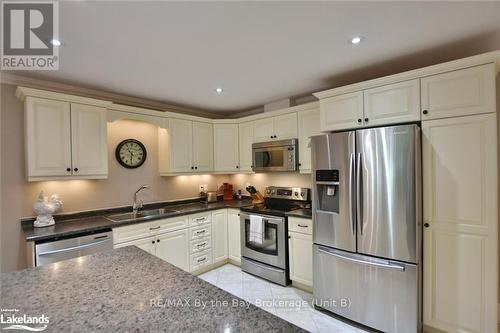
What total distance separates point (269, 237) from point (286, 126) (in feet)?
5.05

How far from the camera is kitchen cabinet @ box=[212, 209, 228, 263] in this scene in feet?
11.5

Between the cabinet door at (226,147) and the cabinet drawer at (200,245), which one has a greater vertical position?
the cabinet door at (226,147)

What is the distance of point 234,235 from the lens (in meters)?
3.55

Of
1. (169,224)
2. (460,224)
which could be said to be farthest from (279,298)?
(460,224)

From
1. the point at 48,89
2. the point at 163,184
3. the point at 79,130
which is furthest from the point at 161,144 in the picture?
the point at 48,89

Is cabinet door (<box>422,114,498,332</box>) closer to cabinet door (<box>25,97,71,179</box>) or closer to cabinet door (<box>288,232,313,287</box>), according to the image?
cabinet door (<box>288,232,313,287</box>)

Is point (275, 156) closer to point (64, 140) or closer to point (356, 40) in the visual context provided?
point (356, 40)

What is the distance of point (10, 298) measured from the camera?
1.04m

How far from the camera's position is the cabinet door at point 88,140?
2.52 meters

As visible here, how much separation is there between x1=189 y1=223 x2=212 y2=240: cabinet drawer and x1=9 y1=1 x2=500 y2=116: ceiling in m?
1.92

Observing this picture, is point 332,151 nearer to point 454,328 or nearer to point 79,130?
point 454,328

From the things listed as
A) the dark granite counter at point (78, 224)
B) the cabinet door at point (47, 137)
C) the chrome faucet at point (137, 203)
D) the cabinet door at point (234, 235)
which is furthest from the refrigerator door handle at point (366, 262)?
the cabinet door at point (47, 137)

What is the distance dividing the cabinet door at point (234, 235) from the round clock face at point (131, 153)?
59.9 inches

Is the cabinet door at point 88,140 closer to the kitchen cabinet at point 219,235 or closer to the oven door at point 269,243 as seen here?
the kitchen cabinet at point 219,235
